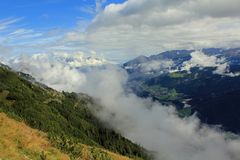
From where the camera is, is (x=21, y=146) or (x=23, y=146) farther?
(x=23, y=146)

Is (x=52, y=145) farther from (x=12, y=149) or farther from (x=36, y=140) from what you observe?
(x=12, y=149)

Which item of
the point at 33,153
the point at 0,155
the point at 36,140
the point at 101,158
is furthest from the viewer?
the point at 101,158

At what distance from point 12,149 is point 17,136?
6.97 metres

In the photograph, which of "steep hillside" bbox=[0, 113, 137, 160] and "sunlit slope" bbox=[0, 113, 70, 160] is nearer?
"sunlit slope" bbox=[0, 113, 70, 160]

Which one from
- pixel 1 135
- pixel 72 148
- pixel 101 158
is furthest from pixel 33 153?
pixel 101 158

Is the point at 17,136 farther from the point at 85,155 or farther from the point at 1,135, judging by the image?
the point at 85,155

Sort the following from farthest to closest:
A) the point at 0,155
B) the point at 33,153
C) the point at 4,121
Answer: the point at 4,121 < the point at 33,153 < the point at 0,155

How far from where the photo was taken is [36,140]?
4641 cm

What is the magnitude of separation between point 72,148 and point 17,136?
769cm

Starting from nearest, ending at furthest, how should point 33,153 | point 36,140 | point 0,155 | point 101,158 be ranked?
point 0,155 → point 33,153 → point 36,140 → point 101,158

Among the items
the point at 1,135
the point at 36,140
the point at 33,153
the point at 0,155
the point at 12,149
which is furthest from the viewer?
the point at 36,140

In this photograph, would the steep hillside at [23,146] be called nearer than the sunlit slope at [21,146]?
No

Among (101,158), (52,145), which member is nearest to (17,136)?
(52,145)

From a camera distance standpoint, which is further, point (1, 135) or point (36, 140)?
point (36, 140)
